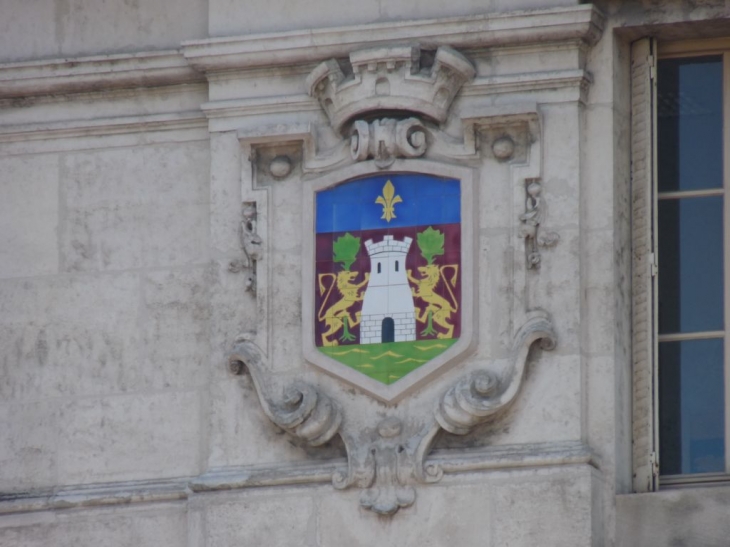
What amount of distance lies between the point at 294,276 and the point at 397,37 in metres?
1.35

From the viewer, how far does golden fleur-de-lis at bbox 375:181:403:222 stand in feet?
49.2

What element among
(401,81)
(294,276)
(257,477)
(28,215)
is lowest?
(257,477)

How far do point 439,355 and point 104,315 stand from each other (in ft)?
6.44

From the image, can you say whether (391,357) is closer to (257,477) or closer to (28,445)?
(257,477)

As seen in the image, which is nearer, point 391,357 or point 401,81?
point 391,357

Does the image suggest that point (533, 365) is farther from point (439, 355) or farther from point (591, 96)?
point (591, 96)

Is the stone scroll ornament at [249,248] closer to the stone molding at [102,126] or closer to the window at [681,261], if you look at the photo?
the stone molding at [102,126]

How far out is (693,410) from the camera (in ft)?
48.5

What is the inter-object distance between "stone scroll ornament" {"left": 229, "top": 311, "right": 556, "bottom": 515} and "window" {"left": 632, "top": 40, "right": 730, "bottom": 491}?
0.64 metres

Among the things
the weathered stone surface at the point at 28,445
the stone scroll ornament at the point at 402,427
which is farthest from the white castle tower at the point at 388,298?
the weathered stone surface at the point at 28,445

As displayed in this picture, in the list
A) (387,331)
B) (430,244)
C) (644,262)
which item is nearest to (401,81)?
(430,244)

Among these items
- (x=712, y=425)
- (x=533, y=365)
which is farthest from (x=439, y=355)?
(x=712, y=425)

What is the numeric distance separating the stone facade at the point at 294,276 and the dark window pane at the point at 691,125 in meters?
0.20

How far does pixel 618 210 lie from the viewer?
14875 millimetres
